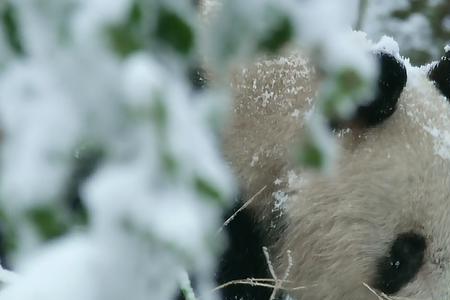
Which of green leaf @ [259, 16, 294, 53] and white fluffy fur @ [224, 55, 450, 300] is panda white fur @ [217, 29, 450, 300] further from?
green leaf @ [259, 16, 294, 53]

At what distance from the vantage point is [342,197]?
90.6 inches

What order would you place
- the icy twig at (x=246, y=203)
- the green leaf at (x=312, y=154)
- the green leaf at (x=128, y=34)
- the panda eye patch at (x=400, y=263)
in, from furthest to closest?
the panda eye patch at (x=400, y=263), the icy twig at (x=246, y=203), the green leaf at (x=312, y=154), the green leaf at (x=128, y=34)

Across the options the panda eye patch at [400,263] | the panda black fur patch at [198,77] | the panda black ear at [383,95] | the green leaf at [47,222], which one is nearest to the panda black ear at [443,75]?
the panda black ear at [383,95]

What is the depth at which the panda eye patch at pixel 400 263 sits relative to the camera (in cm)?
239

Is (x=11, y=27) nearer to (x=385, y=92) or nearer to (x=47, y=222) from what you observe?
(x=47, y=222)

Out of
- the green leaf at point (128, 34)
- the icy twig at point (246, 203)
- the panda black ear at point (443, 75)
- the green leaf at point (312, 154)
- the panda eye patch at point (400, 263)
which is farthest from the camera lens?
the panda black ear at point (443, 75)

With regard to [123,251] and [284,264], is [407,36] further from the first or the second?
[123,251]

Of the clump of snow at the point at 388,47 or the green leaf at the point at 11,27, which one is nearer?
the green leaf at the point at 11,27

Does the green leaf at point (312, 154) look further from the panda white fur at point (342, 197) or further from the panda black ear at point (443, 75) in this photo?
the panda black ear at point (443, 75)

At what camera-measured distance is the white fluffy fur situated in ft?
7.41

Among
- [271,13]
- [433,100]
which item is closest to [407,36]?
[433,100]

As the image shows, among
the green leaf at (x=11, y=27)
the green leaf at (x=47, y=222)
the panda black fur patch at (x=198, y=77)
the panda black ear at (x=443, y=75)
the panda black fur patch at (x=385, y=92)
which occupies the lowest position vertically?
the green leaf at (x=47, y=222)

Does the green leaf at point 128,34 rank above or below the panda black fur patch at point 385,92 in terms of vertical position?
below

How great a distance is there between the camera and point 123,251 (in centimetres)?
74
